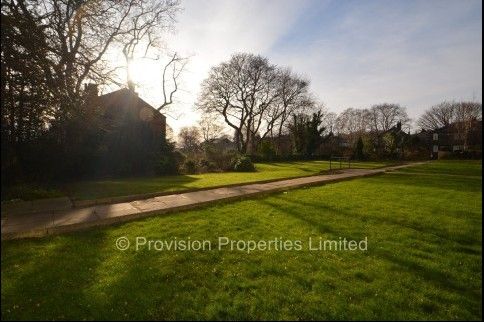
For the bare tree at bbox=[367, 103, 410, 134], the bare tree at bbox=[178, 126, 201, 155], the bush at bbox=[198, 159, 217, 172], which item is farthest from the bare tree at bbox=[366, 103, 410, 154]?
the bush at bbox=[198, 159, 217, 172]

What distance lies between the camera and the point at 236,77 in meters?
35.7

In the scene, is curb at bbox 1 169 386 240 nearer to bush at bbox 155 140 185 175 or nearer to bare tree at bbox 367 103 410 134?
bush at bbox 155 140 185 175

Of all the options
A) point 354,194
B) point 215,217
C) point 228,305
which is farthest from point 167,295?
point 354,194

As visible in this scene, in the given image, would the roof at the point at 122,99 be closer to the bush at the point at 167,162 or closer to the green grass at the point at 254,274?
the bush at the point at 167,162

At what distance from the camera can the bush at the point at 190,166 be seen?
65.3 feet

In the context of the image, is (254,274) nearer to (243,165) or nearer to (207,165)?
(207,165)

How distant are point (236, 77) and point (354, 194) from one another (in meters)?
28.0

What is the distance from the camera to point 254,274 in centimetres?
420

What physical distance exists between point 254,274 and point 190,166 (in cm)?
1627

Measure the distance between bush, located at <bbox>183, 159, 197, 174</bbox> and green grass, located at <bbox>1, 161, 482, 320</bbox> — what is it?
42.8 ft

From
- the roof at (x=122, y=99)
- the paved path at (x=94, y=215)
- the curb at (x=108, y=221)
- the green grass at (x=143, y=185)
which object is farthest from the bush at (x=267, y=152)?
the paved path at (x=94, y=215)

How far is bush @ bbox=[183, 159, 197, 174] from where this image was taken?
19.9 meters

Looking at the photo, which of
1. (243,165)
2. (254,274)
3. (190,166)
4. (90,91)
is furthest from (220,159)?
(254,274)

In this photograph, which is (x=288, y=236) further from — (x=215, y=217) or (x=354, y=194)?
(x=354, y=194)
